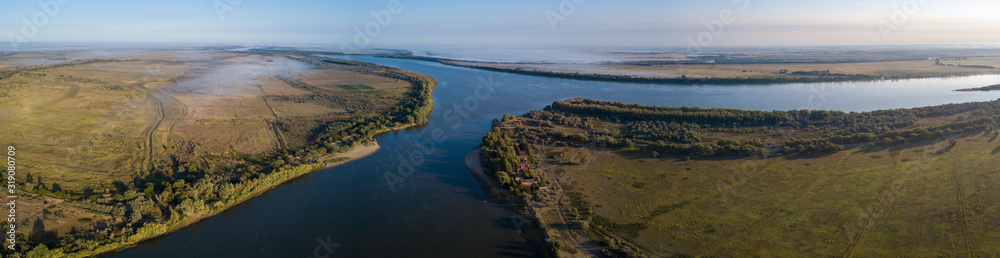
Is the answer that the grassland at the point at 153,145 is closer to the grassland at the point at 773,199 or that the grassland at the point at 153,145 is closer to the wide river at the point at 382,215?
the wide river at the point at 382,215

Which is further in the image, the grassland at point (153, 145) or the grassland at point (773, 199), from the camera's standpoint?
the grassland at point (153, 145)

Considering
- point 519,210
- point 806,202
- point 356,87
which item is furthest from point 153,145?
point 806,202

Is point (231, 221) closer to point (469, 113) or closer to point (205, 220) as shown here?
point (205, 220)

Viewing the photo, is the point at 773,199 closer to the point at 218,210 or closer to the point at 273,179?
the point at 273,179

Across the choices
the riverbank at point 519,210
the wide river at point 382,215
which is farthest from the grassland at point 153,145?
the riverbank at point 519,210

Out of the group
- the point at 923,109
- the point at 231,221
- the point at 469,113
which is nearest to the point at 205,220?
the point at 231,221

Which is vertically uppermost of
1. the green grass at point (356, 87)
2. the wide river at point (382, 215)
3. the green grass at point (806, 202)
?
the green grass at point (356, 87)

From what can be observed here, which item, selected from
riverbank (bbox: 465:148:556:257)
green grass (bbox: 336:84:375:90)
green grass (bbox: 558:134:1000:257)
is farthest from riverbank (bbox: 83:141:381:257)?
green grass (bbox: 336:84:375:90)
